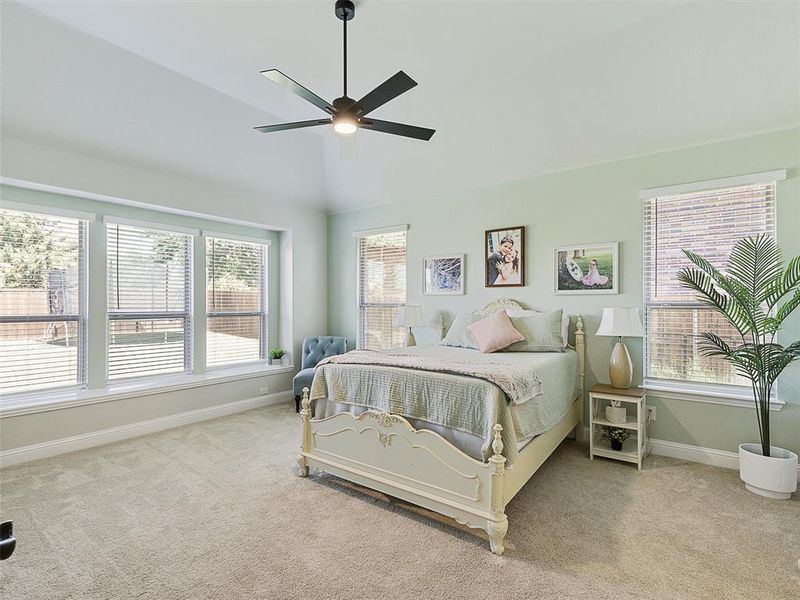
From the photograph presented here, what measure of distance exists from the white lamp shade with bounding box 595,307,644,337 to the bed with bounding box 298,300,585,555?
521 mm

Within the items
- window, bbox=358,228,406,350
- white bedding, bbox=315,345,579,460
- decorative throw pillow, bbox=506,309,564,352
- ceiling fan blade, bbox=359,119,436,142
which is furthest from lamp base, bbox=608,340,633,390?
window, bbox=358,228,406,350

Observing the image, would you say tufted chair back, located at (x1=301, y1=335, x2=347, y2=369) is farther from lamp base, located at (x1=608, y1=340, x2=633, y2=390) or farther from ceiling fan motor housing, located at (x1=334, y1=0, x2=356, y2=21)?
ceiling fan motor housing, located at (x1=334, y1=0, x2=356, y2=21)

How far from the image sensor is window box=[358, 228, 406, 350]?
208 inches

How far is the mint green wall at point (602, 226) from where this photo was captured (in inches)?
121

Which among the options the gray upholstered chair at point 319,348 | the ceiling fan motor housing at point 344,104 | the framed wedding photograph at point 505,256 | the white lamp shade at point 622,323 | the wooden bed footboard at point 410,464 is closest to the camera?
the wooden bed footboard at point 410,464

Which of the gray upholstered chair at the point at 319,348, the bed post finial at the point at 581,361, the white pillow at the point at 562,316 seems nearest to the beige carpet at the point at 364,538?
the bed post finial at the point at 581,361

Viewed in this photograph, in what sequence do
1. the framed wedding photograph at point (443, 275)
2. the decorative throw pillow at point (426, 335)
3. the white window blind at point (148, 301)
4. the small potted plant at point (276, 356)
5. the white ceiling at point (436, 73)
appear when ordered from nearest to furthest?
the white ceiling at point (436, 73), the white window blind at point (148, 301), the framed wedding photograph at point (443, 275), the decorative throw pillow at point (426, 335), the small potted plant at point (276, 356)

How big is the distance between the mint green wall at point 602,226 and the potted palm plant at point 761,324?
0.80ft

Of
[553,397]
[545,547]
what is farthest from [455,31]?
[545,547]

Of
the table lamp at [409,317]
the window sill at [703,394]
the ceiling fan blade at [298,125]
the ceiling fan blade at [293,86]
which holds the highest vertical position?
the ceiling fan blade at [293,86]

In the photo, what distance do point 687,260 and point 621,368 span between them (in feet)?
3.58

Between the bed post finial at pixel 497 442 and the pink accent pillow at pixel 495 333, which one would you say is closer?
the bed post finial at pixel 497 442

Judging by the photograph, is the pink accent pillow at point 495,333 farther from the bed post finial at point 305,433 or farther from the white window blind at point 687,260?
the bed post finial at point 305,433

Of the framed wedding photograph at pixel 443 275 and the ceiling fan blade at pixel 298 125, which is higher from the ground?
the ceiling fan blade at pixel 298 125
